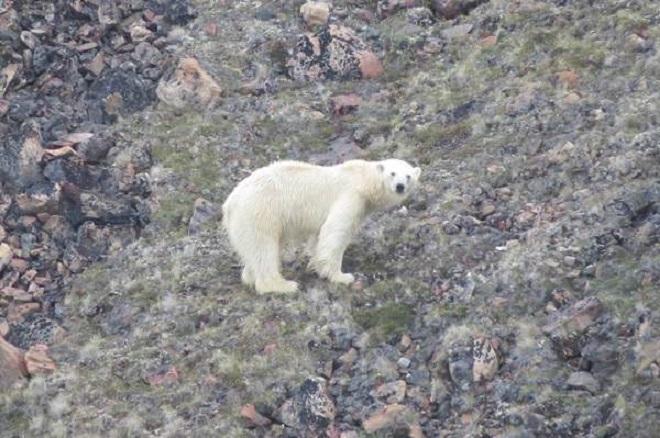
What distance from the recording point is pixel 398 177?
18375 millimetres

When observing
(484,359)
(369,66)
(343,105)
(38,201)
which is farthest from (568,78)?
(38,201)

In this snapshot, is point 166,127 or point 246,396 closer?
point 246,396

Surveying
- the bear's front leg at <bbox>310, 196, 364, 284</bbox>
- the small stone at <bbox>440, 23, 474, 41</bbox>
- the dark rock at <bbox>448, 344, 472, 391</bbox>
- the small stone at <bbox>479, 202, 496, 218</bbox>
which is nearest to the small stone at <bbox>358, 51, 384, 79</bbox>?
the small stone at <bbox>440, 23, 474, 41</bbox>

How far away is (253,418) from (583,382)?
4.35m

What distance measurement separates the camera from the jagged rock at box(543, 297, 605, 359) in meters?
15.4

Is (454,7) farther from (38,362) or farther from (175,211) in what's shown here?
(38,362)

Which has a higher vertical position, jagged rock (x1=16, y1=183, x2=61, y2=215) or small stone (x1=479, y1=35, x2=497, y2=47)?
small stone (x1=479, y1=35, x2=497, y2=47)

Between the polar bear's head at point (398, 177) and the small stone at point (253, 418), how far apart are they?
14.3ft

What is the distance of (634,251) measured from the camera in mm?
16859

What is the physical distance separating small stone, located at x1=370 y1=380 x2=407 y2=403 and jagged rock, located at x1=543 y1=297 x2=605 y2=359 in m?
2.05

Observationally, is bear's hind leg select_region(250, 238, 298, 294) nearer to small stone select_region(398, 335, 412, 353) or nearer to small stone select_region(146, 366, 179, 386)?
small stone select_region(146, 366, 179, 386)

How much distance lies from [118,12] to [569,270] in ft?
46.8

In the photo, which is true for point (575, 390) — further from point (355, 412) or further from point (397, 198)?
point (397, 198)

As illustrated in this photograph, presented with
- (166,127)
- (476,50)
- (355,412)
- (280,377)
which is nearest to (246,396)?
(280,377)
